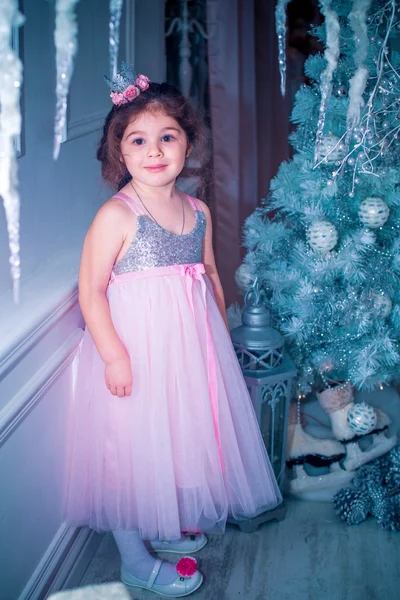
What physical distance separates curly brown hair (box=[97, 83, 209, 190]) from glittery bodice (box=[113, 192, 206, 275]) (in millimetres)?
115

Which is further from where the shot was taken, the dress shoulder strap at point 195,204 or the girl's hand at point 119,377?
the dress shoulder strap at point 195,204

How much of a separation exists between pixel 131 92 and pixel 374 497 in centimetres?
127

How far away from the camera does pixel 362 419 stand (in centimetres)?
187

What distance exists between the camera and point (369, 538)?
1.74m

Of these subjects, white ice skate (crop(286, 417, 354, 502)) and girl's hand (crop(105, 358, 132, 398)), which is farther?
white ice skate (crop(286, 417, 354, 502))

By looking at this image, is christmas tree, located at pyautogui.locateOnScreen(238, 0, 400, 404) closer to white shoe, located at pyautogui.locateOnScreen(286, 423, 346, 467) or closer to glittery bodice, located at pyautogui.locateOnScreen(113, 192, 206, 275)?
white shoe, located at pyautogui.locateOnScreen(286, 423, 346, 467)

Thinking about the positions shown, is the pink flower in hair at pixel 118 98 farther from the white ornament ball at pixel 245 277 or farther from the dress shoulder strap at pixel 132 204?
the white ornament ball at pixel 245 277

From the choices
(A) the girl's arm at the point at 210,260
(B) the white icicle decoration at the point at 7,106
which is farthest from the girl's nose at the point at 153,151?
(B) the white icicle decoration at the point at 7,106

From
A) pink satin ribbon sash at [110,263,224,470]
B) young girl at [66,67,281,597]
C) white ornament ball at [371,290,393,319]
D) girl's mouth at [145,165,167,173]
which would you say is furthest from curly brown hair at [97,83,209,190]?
white ornament ball at [371,290,393,319]

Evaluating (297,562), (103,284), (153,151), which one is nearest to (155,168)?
(153,151)

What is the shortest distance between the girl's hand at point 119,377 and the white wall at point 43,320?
110 mm

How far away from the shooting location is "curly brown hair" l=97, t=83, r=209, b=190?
4.71 ft

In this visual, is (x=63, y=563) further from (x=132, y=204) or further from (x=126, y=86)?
(x=126, y=86)

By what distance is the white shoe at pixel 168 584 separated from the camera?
1.54m
